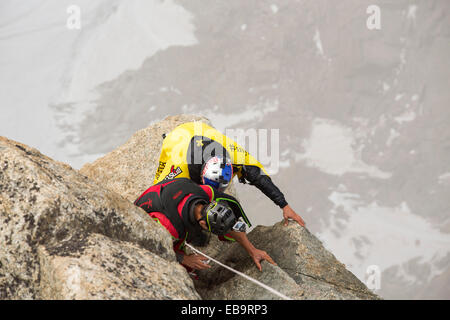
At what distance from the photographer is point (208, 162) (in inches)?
365

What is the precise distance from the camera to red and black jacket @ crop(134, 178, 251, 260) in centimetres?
739

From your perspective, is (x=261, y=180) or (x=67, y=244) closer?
(x=67, y=244)

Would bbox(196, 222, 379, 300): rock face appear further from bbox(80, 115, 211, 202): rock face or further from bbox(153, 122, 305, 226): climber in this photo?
bbox(80, 115, 211, 202): rock face

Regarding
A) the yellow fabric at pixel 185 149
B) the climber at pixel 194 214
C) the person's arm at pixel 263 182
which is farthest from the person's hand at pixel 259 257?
the yellow fabric at pixel 185 149

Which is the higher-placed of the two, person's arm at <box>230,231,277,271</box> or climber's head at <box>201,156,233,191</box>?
climber's head at <box>201,156,233,191</box>

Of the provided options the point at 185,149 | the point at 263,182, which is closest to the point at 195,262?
the point at 263,182

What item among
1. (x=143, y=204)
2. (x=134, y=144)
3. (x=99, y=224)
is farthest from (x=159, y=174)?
(x=99, y=224)

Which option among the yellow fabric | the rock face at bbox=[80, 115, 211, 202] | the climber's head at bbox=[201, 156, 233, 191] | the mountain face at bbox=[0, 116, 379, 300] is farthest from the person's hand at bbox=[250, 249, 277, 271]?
the rock face at bbox=[80, 115, 211, 202]

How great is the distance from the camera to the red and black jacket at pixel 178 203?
7.39 meters

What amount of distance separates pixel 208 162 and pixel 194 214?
229cm

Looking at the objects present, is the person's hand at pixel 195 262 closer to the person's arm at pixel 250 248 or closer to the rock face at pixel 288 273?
the rock face at pixel 288 273

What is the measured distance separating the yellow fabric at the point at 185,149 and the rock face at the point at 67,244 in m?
3.92

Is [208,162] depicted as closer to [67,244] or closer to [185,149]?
[185,149]
